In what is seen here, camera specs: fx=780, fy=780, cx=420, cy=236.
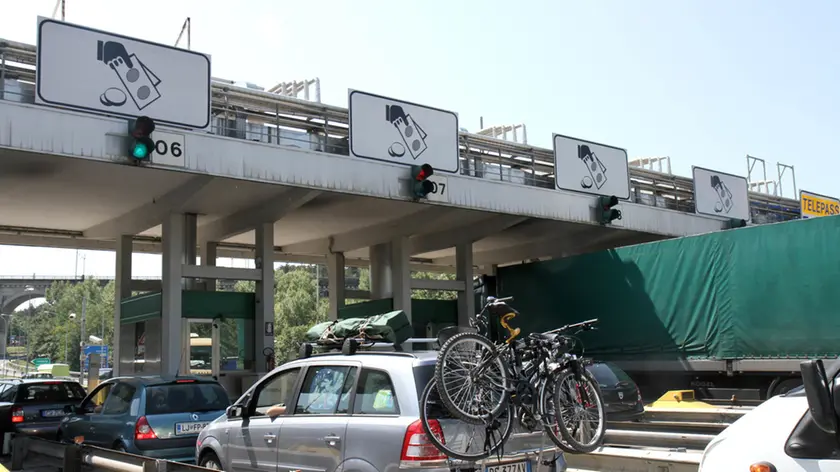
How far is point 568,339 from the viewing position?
640 centimetres

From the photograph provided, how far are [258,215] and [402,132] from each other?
5.06 m

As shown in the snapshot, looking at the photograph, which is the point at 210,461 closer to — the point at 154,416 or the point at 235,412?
the point at 235,412

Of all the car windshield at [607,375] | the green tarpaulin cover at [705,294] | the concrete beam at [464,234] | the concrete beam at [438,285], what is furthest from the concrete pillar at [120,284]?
the car windshield at [607,375]

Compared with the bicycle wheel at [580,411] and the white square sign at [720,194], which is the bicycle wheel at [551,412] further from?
the white square sign at [720,194]

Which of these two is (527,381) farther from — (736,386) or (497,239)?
(497,239)

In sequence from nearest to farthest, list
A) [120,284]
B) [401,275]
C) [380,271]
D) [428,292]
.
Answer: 1. [120,284]
2. [401,275]
3. [380,271]
4. [428,292]

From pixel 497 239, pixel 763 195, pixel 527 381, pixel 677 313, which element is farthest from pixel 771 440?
pixel 763 195

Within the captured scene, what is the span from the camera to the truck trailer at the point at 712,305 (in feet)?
42.9

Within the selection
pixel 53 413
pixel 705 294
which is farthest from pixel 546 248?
pixel 53 413

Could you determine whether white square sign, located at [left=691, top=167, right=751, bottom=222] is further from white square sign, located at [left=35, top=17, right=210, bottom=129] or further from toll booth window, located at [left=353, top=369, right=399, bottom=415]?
toll booth window, located at [left=353, top=369, right=399, bottom=415]

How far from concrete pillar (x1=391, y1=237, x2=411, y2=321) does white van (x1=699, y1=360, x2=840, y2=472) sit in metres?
17.5

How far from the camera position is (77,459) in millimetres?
7305

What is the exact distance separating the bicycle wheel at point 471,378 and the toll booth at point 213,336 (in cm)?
1357

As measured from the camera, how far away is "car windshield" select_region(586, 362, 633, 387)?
13.0 m
